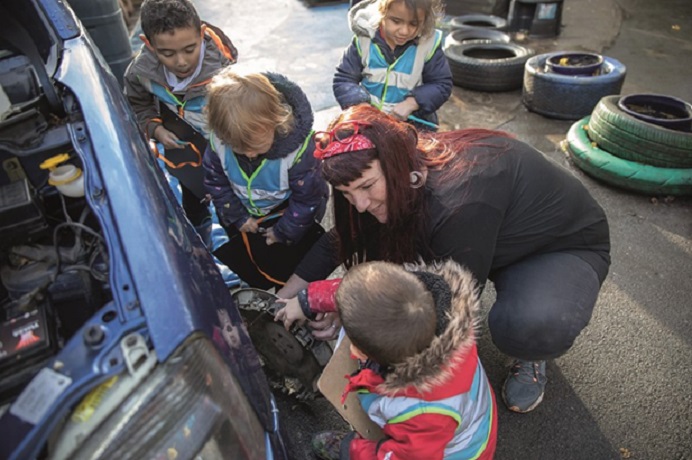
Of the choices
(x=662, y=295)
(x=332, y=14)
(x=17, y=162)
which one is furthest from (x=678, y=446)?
(x=332, y=14)

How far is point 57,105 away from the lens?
5.86ft

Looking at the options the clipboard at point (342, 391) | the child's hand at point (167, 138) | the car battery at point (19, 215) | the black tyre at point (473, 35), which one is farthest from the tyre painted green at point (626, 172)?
the car battery at point (19, 215)

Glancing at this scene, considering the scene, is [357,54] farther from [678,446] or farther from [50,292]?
[678,446]

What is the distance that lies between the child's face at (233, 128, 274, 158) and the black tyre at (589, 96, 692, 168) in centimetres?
240

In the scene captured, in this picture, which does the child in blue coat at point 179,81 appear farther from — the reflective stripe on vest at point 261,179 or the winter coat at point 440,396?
the winter coat at point 440,396

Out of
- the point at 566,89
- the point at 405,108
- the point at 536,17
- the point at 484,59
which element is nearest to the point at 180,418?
the point at 405,108

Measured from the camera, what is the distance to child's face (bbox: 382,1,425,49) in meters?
2.41

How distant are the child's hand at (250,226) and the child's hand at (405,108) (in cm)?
100

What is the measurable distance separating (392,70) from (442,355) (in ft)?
6.19

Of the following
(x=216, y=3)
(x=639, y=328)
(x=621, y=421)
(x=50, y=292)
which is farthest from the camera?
(x=216, y=3)

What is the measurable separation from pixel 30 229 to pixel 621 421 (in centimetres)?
222

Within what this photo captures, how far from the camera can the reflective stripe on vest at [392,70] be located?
103 inches

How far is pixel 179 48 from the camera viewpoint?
87.0 inches

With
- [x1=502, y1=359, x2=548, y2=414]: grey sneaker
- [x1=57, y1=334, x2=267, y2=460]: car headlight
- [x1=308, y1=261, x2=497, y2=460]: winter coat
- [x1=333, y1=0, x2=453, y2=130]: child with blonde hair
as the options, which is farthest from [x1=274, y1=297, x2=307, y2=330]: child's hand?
[x1=333, y1=0, x2=453, y2=130]: child with blonde hair
